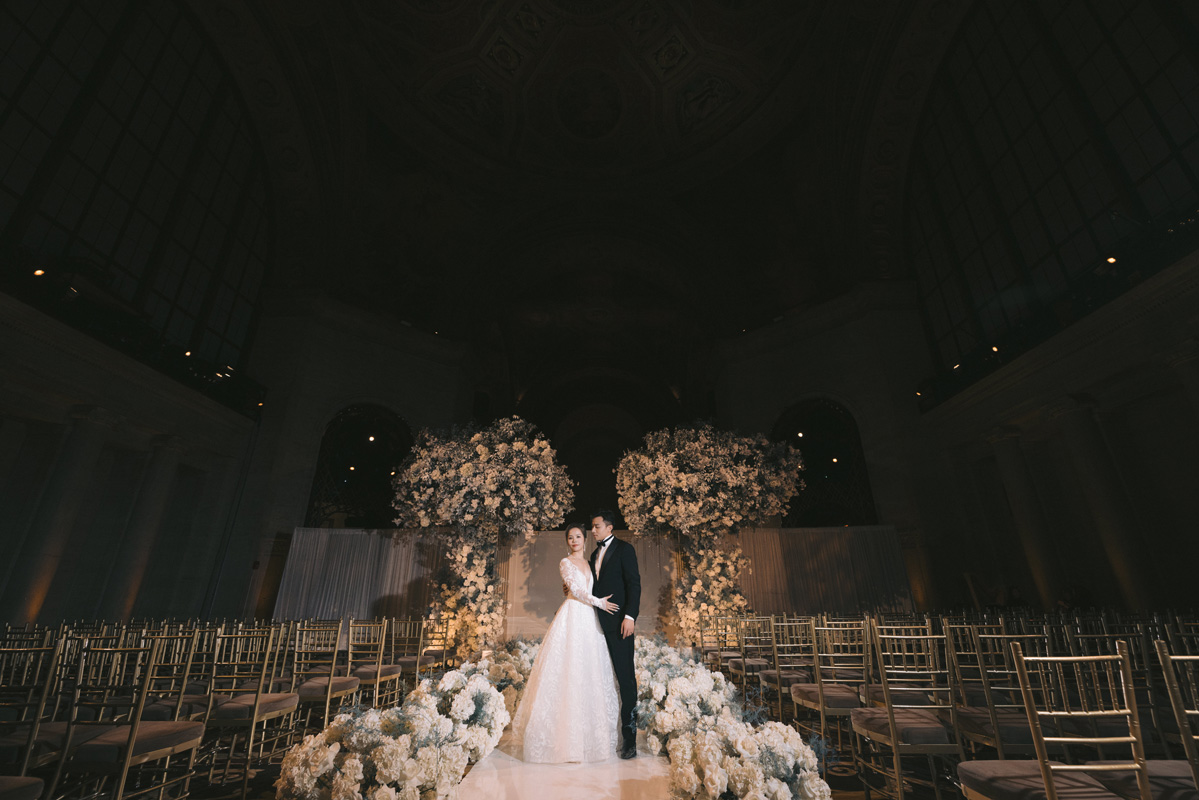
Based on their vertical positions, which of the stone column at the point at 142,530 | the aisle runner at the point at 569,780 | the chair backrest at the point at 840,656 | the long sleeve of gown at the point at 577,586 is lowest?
the aisle runner at the point at 569,780

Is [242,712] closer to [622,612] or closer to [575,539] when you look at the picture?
[575,539]

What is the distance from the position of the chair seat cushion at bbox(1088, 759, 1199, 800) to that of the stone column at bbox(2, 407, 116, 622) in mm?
13621

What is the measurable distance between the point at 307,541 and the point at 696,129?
16723 millimetres

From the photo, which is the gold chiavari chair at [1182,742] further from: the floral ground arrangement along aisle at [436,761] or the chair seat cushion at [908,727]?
the floral ground arrangement along aisle at [436,761]

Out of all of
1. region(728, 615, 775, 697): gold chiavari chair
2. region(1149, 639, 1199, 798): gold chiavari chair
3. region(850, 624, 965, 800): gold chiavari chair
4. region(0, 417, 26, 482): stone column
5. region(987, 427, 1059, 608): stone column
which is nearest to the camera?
region(1149, 639, 1199, 798): gold chiavari chair

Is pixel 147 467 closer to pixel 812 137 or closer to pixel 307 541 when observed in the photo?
pixel 307 541

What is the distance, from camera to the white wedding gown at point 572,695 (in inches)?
141

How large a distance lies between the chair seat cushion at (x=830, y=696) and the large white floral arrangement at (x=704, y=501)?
490cm

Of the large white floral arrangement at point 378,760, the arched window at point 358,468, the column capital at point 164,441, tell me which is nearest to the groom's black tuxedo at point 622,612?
the large white floral arrangement at point 378,760

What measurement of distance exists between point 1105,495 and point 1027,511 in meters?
1.79

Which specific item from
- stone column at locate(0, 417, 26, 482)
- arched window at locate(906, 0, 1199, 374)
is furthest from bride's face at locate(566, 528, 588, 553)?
stone column at locate(0, 417, 26, 482)

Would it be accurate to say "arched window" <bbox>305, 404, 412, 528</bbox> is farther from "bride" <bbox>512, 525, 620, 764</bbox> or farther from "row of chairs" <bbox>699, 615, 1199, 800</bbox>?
"row of chairs" <bbox>699, 615, 1199, 800</bbox>

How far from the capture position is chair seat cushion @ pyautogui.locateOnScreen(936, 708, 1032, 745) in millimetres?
3299

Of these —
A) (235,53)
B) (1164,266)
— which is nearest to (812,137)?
(1164,266)
